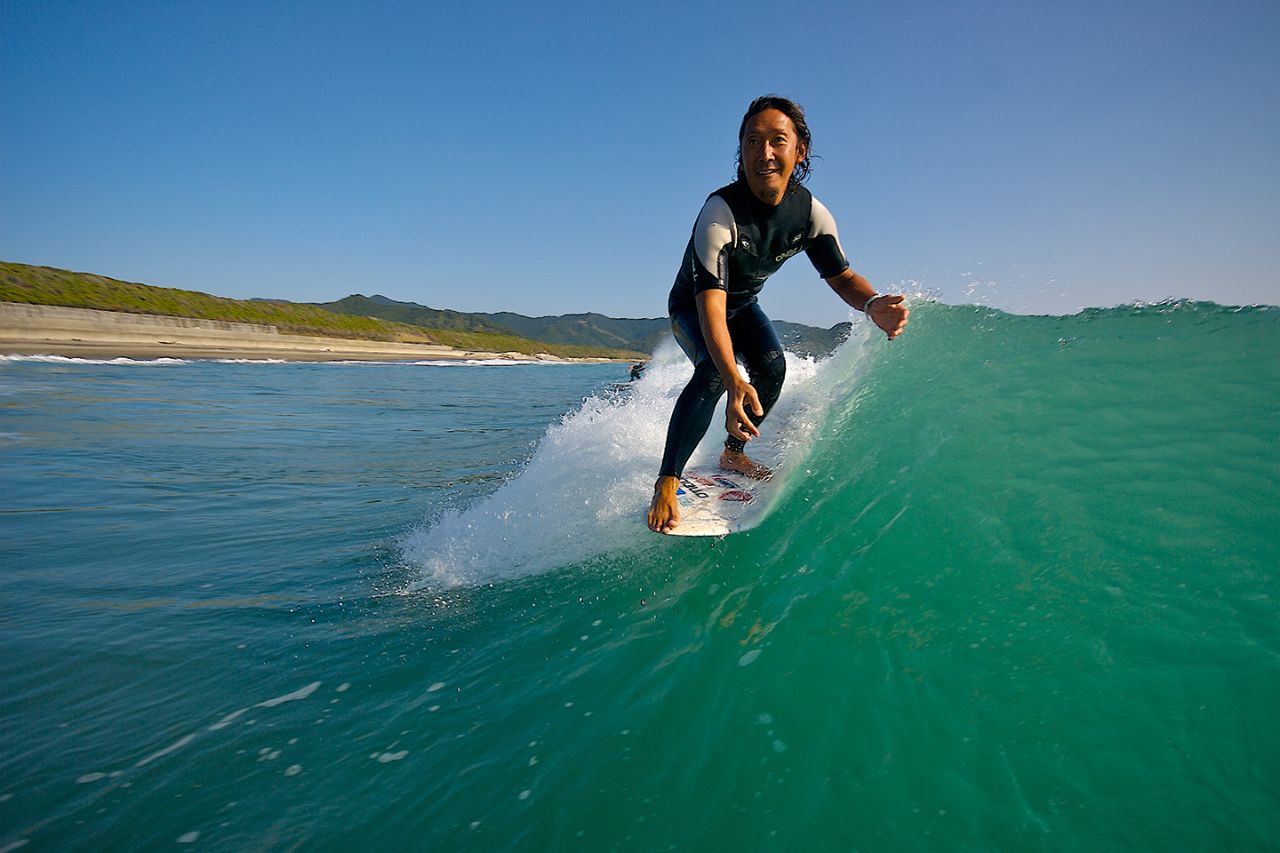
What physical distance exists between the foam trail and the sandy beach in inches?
1547

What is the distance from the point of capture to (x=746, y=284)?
4234mm

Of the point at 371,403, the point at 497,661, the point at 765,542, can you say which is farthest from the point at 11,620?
the point at 371,403

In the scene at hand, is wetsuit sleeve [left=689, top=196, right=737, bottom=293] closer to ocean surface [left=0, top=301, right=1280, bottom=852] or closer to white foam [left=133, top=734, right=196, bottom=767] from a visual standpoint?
ocean surface [left=0, top=301, right=1280, bottom=852]

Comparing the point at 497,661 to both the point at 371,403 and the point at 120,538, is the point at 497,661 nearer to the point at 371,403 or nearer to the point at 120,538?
the point at 120,538

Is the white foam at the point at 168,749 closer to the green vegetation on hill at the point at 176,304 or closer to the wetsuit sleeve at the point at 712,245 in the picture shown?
the wetsuit sleeve at the point at 712,245

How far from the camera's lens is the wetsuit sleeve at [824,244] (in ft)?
14.0

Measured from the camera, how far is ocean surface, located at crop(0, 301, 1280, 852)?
2033mm

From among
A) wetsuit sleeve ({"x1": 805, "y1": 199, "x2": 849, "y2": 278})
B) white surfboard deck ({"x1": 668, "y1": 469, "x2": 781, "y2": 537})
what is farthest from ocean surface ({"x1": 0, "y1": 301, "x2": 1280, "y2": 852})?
wetsuit sleeve ({"x1": 805, "y1": 199, "x2": 849, "y2": 278})

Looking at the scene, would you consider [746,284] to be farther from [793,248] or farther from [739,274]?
[793,248]

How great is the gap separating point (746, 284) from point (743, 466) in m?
1.27

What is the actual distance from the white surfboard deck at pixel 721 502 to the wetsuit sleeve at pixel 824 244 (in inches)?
56.6

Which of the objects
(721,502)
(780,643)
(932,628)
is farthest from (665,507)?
(932,628)

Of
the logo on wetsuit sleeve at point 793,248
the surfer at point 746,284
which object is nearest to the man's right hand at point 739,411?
the surfer at point 746,284

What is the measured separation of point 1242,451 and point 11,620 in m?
6.44
